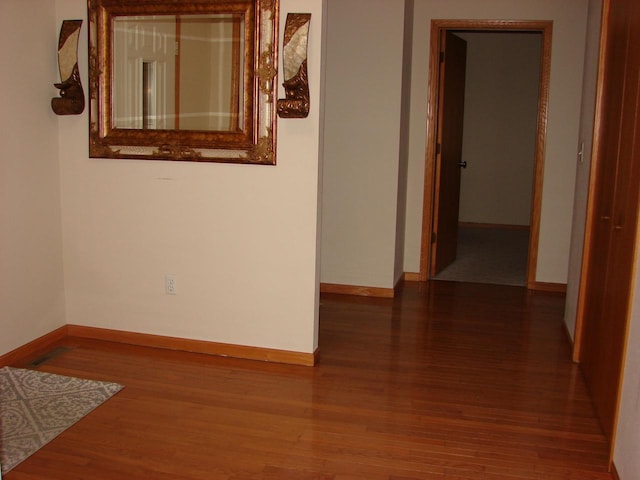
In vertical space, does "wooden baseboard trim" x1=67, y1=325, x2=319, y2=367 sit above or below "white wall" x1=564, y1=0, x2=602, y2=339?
below

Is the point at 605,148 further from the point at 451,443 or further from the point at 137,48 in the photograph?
the point at 137,48

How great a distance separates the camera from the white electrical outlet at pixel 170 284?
11.9 feet

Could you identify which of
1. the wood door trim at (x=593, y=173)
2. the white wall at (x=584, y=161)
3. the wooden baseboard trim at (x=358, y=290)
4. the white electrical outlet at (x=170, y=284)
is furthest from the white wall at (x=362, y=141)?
the white electrical outlet at (x=170, y=284)

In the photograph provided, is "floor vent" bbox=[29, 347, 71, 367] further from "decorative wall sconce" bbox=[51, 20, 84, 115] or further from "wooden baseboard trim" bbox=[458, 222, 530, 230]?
"wooden baseboard trim" bbox=[458, 222, 530, 230]

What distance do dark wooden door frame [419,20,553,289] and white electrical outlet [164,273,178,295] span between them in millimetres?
2590

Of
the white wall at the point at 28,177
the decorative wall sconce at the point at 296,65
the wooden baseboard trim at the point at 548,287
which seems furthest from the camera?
the wooden baseboard trim at the point at 548,287

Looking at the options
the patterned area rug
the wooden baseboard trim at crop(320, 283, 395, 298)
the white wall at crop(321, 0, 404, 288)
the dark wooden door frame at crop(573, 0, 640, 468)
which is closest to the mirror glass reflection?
the patterned area rug

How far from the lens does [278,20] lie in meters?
3.26

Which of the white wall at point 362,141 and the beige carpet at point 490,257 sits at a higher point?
the white wall at point 362,141

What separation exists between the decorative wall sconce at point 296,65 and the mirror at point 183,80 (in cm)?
13

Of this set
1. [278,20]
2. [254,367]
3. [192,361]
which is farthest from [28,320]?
[278,20]

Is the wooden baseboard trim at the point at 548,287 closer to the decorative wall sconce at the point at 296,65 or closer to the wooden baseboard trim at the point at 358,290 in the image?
the wooden baseboard trim at the point at 358,290

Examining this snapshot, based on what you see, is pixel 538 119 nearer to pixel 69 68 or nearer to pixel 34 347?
pixel 69 68

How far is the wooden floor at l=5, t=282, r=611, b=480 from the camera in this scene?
2.42m
